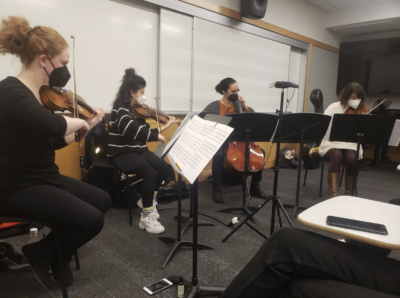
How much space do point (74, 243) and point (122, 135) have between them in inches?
42.4

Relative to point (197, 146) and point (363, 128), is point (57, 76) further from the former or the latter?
point (363, 128)

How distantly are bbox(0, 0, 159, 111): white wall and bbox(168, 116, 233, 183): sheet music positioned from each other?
1771 millimetres

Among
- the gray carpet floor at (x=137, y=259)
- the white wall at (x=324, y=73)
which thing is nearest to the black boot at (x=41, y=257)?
the gray carpet floor at (x=137, y=259)

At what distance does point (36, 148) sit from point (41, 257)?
0.51 metres

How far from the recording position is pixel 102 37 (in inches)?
109

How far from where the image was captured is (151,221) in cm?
216

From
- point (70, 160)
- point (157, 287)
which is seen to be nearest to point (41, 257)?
point (157, 287)

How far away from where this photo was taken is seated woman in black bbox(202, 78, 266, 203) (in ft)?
9.76

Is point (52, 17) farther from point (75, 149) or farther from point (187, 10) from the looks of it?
point (187, 10)

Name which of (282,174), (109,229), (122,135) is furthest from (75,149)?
(282,174)

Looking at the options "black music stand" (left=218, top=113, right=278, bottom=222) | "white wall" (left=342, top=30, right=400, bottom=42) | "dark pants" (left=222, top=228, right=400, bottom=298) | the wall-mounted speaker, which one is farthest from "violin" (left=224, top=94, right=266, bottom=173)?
"white wall" (left=342, top=30, right=400, bottom=42)

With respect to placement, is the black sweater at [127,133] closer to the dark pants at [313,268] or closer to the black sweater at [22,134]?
the black sweater at [22,134]

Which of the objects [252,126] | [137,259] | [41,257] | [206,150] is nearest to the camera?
[206,150]

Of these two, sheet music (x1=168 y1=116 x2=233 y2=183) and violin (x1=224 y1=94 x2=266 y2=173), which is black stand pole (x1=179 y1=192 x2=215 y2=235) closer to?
violin (x1=224 y1=94 x2=266 y2=173)
